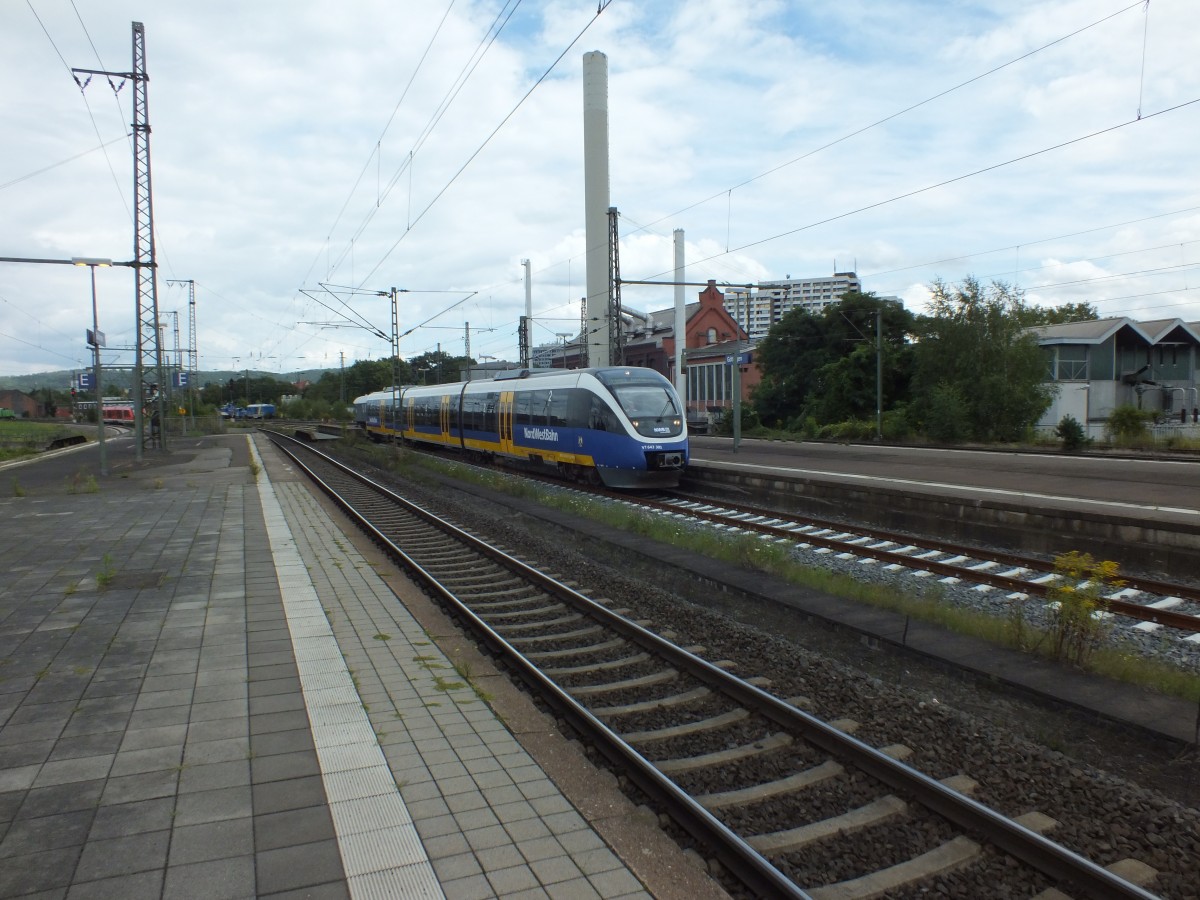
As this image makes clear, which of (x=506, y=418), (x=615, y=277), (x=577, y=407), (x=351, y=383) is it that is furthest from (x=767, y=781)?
(x=351, y=383)

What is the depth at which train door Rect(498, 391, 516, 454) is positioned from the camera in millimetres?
24828

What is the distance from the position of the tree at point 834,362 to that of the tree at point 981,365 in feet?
21.5

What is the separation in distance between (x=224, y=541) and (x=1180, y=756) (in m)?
12.1

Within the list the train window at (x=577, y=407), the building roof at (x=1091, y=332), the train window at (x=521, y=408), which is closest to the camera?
the train window at (x=577, y=407)

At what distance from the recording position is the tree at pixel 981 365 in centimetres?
3080

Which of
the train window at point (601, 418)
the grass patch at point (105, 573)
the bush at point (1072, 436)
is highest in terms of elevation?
the train window at point (601, 418)

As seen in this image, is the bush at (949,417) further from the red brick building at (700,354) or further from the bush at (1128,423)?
the red brick building at (700,354)

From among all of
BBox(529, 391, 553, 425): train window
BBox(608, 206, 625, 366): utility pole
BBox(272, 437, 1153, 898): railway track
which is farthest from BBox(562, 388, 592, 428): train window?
BBox(272, 437, 1153, 898): railway track

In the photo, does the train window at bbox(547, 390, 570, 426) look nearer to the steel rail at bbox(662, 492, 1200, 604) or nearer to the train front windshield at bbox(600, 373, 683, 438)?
the train front windshield at bbox(600, 373, 683, 438)

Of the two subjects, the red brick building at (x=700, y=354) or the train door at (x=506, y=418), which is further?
the red brick building at (x=700, y=354)

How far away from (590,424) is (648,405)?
162 cm

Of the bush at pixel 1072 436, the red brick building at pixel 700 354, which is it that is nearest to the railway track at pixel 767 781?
the bush at pixel 1072 436

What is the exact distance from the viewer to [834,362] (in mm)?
46938

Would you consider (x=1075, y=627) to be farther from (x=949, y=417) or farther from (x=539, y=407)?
(x=949, y=417)
